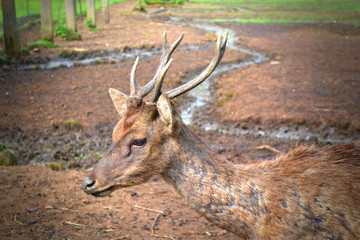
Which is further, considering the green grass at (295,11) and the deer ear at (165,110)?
the green grass at (295,11)

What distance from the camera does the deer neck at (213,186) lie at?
2.85 m

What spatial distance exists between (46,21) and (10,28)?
2.27 metres

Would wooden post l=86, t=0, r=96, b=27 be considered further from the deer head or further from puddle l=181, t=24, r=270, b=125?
the deer head

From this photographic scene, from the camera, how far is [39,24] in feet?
43.8

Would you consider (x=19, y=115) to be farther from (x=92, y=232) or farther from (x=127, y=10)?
(x=127, y=10)

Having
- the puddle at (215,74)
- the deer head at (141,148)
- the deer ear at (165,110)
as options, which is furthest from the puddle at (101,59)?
the deer ear at (165,110)

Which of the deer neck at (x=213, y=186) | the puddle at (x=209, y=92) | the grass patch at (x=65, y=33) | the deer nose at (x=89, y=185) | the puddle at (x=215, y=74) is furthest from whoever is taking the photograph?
the grass patch at (x=65, y=33)

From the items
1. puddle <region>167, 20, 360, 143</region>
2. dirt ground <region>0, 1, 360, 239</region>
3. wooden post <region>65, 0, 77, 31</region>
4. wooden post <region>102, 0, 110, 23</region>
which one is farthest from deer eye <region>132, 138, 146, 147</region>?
wooden post <region>102, 0, 110, 23</region>

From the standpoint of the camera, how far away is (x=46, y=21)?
12523 millimetres

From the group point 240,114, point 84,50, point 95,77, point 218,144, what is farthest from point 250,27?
point 218,144

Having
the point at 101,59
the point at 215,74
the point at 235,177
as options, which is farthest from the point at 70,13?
the point at 235,177

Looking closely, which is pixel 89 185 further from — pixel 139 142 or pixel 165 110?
pixel 165 110

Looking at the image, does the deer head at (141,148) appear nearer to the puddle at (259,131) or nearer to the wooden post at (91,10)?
the puddle at (259,131)

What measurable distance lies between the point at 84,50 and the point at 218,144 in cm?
770
